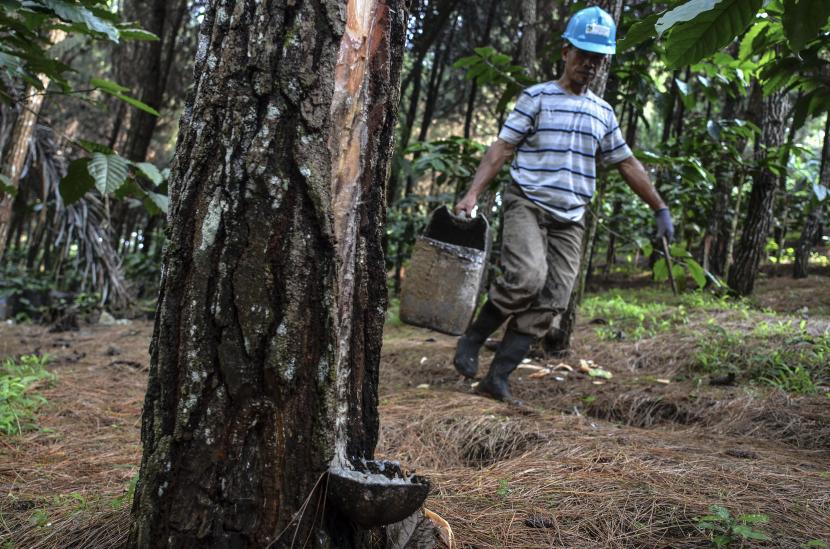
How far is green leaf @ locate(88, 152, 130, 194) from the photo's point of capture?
2.12 meters

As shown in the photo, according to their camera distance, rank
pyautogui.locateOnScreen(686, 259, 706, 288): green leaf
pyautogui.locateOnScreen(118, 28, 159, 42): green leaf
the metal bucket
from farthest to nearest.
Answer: pyautogui.locateOnScreen(686, 259, 706, 288): green leaf, the metal bucket, pyautogui.locateOnScreen(118, 28, 159, 42): green leaf

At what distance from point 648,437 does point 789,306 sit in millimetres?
5202

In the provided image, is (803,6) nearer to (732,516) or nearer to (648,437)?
(732,516)

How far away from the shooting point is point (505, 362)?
11.7 ft

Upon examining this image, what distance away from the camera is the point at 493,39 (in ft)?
34.4

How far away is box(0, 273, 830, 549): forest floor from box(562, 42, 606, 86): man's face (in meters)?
1.74

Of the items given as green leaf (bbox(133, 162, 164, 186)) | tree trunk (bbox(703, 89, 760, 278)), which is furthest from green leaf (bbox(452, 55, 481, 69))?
tree trunk (bbox(703, 89, 760, 278))

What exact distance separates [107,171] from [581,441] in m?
2.05

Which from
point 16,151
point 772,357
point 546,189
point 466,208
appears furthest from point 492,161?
point 16,151

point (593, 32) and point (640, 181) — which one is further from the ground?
point (593, 32)

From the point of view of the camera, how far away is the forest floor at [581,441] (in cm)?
175

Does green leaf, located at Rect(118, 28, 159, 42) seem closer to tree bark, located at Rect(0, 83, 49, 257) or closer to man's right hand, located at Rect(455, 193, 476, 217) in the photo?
man's right hand, located at Rect(455, 193, 476, 217)

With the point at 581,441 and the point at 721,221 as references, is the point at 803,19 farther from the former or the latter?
the point at 721,221

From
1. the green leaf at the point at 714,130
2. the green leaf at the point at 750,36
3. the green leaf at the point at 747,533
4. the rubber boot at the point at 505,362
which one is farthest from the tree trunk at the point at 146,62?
the green leaf at the point at 747,533
